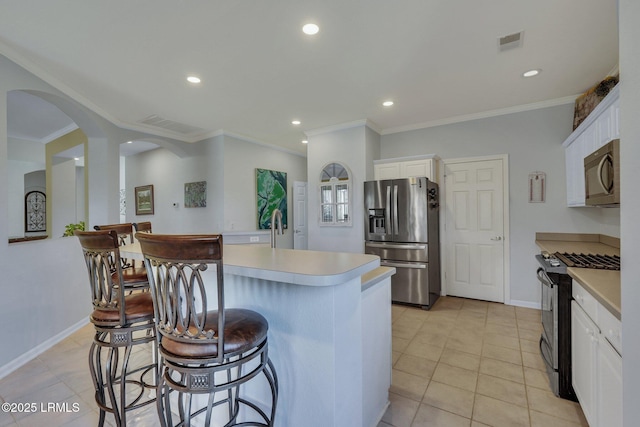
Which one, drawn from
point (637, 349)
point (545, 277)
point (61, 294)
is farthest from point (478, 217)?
point (61, 294)

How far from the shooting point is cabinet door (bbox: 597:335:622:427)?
1154 mm

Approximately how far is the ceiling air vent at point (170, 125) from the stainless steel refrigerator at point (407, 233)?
3091 mm

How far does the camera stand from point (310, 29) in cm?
220

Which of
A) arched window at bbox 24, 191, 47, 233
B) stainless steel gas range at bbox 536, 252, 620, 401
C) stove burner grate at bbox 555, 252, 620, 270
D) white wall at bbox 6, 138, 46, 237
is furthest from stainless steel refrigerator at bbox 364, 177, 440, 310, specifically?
arched window at bbox 24, 191, 47, 233

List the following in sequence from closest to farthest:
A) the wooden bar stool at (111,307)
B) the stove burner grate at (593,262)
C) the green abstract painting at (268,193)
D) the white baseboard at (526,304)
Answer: the wooden bar stool at (111,307) < the stove burner grate at (593,262) < the white baseboard at (526,304) < the green abstract painting at (268,193)

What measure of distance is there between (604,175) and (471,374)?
5.78 feet

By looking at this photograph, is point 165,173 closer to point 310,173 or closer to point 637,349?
point 310,173

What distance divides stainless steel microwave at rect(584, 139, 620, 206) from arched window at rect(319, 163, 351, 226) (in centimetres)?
278

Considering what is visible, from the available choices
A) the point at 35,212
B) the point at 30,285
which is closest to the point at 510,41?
the point at 30,285

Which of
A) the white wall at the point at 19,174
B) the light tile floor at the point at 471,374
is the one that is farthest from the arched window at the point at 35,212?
the light tile floor at the point at 471,374

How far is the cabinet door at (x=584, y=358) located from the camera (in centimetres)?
144

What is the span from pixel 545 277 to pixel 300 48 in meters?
2.74

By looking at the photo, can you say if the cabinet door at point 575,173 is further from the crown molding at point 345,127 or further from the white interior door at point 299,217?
the white interior door at point 299,217

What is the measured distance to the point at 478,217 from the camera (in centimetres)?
403
